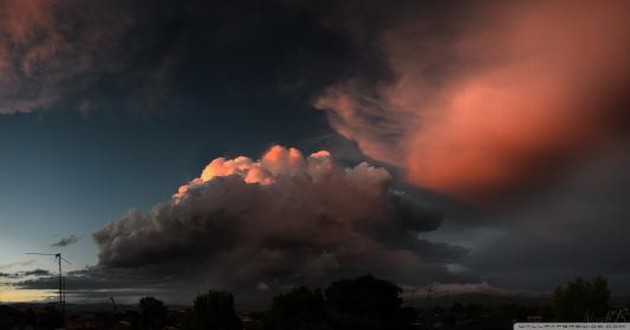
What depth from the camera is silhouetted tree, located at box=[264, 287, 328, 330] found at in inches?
5881

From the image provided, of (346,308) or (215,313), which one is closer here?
(346,308)

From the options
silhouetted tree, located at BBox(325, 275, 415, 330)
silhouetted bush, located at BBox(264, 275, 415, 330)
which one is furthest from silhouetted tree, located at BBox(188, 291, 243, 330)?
silhouetted tree, located at BBox(325, 275, 415, 330)

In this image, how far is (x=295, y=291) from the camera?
15700 cm

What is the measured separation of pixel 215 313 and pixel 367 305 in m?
36.9

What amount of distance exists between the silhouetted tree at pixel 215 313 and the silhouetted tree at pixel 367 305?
77.7ft

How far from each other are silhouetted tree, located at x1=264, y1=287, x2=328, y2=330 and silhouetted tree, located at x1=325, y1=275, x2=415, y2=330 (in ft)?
8.52

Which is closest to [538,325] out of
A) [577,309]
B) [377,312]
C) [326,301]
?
[377,312]

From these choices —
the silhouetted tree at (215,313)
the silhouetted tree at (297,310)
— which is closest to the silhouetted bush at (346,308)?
the silhouetted tree at (297,310)

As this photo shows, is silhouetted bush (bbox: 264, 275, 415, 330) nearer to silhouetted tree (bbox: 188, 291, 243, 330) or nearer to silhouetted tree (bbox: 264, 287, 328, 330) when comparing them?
silhouetted tree (bbox: 264, 287, 328, 330)

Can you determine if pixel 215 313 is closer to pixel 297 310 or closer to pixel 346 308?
pixel 297 310

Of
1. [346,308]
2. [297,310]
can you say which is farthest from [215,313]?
[346,308]

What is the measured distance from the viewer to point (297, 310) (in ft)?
501

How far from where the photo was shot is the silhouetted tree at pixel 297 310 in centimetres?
14938

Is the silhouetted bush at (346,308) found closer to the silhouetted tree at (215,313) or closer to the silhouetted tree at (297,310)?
the silhouetted tree at (297,310)
